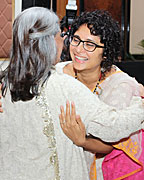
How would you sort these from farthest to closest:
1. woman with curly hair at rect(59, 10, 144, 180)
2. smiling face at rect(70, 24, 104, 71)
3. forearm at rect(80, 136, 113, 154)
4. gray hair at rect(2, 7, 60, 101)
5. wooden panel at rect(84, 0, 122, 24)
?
wooden panel at rect(84, 0, 122, 24) → smiling face at rect(70, 24, 104, 71) → woman with curly hair at rect(59, 10, 144, 180) → forearm at rect(80, 136, 113, 154) → gray hair at rect(2, 7, 60, 101)

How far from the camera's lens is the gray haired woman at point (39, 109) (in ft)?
4.15

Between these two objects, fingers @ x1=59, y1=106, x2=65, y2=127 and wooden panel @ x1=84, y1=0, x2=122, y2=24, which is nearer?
fingers @ x1=59, y1=106, x2=65, y2=127

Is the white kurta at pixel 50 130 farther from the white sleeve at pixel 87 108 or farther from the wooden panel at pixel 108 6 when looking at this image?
the wooden panel at pixel 108 6

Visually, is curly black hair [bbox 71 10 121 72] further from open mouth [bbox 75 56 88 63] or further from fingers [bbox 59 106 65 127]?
fingers [bbox 59 106 65 127]

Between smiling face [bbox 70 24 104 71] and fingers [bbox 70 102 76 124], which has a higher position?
smiling face [bbox 70 24 104 71]

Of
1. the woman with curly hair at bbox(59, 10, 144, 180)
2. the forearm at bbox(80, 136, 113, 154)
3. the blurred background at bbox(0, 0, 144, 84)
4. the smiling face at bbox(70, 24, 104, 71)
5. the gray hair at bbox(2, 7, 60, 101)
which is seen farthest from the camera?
the blurred background at bbox(0, 0, 144, 84)

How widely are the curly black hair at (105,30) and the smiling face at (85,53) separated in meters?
0.03

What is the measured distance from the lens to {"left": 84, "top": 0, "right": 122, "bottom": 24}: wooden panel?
209 inches

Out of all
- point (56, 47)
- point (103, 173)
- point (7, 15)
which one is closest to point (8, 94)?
point (56, 47)

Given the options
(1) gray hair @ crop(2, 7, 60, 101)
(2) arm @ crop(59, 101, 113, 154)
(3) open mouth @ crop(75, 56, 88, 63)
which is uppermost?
(1) gray hair @ crop(2, 7, 60, 101)

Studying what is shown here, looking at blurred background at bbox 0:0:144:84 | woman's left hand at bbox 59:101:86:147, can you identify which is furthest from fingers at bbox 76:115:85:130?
blurred background at bbox 0:0:144:84

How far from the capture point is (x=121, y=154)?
173 centimetres

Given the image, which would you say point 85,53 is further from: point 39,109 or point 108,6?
point 108,6

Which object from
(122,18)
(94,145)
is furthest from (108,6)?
(94,145)
